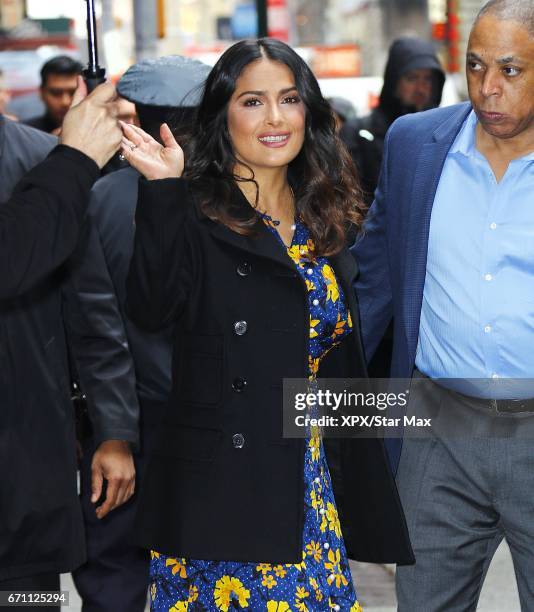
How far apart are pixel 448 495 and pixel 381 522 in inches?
8.6

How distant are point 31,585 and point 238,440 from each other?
713mm

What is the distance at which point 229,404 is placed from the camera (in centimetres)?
374

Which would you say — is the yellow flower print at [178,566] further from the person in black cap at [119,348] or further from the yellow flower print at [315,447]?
the person in black cap at [119,348]

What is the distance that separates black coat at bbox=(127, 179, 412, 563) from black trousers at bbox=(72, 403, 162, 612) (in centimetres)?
109

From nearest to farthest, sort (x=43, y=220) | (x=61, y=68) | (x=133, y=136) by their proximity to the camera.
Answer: (x=43, y=220), (x=133, y=136), (x=61, y=68)

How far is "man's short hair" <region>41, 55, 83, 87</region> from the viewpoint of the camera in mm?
10625

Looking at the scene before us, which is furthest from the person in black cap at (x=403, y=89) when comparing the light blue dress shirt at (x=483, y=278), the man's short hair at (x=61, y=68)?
the light blue dress shirt at (x=483, y=278)

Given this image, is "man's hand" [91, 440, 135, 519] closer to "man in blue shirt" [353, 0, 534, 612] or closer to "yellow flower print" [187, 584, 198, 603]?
"yellow flower print" [187, 584, 198, 603]

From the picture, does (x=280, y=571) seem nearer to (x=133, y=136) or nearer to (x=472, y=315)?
(x=472, y=315)

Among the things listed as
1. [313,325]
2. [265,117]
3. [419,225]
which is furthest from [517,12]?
[313,325]

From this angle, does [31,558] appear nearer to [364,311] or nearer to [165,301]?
[165,301]

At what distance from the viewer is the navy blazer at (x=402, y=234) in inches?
158

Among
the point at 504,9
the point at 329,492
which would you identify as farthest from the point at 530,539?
the point at 504,9

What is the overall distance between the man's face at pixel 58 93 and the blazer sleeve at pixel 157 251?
6970 mm
